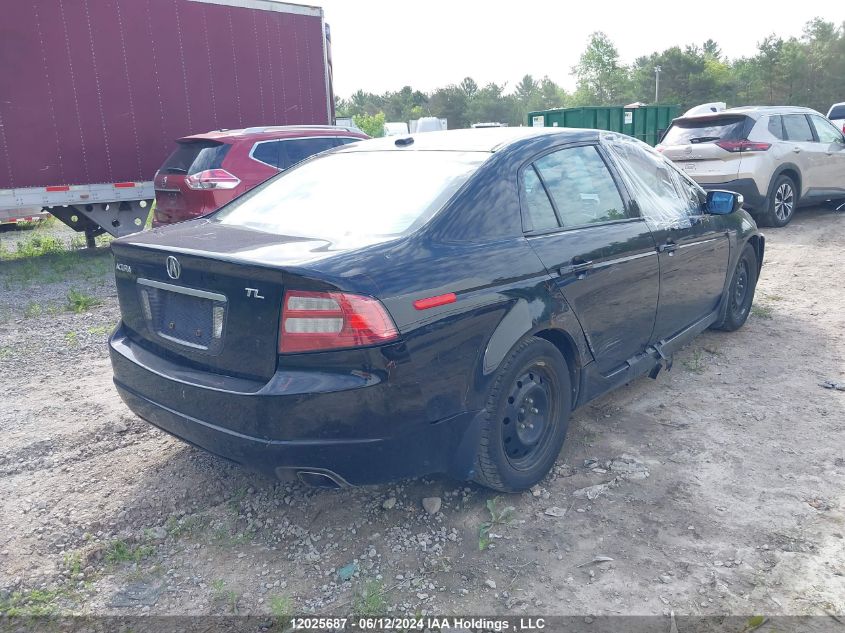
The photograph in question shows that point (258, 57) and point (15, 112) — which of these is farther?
point (258, 57)

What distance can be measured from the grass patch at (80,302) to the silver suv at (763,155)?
7.92 m

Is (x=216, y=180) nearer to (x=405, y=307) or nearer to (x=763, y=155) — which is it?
(x=405, y=307)

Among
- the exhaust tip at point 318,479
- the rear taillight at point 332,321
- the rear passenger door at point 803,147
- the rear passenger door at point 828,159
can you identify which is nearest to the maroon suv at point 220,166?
the rear taillight at point 332,321

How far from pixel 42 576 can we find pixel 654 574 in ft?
8.15

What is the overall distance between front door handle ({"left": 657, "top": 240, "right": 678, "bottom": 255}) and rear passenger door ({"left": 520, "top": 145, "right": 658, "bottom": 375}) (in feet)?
0.31

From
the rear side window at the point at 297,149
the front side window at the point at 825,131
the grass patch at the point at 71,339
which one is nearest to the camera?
the grass patch at the point at 71,339

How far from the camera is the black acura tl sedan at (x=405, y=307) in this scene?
8.54 feet

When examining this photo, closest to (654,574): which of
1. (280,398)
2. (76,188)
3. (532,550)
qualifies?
(532,550)

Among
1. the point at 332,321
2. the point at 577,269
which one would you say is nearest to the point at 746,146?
the point at 577,269

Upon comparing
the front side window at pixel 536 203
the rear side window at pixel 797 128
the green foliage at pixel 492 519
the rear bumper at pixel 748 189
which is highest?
the rear side window at pixel 797 128

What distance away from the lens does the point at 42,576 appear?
9.30 ft

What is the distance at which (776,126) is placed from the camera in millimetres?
10180

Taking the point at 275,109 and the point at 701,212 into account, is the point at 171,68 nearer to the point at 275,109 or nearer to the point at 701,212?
the point at 275,109

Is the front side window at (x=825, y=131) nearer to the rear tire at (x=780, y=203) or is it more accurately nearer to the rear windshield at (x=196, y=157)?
the rear tire at (x=780, y=203)
